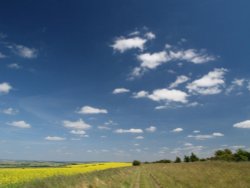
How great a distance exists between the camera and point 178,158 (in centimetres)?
12162

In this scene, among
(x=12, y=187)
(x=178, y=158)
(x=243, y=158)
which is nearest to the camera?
(x=12, y=187)

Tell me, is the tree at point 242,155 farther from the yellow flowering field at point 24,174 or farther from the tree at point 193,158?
the yellow flowering field at point 24,174

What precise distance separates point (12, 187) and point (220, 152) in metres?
110

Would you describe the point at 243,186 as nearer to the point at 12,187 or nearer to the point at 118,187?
the point at 118,187

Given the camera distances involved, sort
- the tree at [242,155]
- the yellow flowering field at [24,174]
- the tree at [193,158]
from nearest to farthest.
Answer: the yellow flowering field at [24,174] < the tree at [242,155] < the tree at [193,158]

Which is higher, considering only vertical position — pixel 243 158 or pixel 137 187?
pixel 243 158

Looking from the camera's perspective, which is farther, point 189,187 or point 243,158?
point 243,158

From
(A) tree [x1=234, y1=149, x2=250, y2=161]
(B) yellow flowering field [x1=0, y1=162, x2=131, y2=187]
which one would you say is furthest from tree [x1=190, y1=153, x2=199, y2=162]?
(B) yellow flowering field [x1=0, y1=162, x2=131, y2=187]

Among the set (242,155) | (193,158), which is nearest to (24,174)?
(242,155)

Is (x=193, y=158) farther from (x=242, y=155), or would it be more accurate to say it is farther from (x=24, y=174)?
(x=24, y=174)

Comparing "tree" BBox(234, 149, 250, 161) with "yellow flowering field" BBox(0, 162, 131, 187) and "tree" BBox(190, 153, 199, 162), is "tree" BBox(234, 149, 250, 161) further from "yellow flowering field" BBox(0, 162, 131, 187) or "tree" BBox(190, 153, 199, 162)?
"yellow flowering field" BBox(0, 162, 131, 187)

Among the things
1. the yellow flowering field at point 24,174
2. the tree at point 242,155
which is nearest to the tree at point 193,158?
the tree at point 242,155

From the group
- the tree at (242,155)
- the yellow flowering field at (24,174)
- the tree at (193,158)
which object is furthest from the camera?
the tree at (193,158)

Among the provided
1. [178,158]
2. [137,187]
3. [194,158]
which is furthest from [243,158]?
[137,187]
